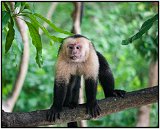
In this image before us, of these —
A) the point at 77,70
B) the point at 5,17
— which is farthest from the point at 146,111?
the point at 5,17

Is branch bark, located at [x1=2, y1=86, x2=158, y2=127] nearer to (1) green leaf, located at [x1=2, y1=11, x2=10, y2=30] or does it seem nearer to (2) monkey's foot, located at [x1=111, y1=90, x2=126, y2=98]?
(2) monkey's foot, located at [x1=111, y1=90, x2=126, y2=98]

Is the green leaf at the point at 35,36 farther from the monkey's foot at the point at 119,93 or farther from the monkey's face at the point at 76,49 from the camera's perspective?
the monkey's foot at the point at 119,93

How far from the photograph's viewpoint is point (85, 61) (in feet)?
7.74

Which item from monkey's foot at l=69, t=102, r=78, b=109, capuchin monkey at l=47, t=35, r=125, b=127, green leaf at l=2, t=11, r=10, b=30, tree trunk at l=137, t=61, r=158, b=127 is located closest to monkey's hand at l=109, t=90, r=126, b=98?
capuchin monkey at l=47, t=35, r=125, b=127

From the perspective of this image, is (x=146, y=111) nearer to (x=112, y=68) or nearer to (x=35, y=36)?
(x=112, y=68)

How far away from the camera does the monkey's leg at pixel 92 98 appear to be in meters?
2.04

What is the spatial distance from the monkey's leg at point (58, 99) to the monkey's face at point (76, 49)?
0.18 meters

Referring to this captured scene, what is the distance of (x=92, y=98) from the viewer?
2.21 meters

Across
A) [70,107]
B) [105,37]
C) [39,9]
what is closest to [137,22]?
[105,37]

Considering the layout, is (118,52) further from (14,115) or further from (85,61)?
(14,115)

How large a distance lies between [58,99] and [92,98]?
20cm

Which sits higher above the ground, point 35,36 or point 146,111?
point 35,36

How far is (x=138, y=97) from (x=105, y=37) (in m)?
3.00

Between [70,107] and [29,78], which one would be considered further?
[29,78]
